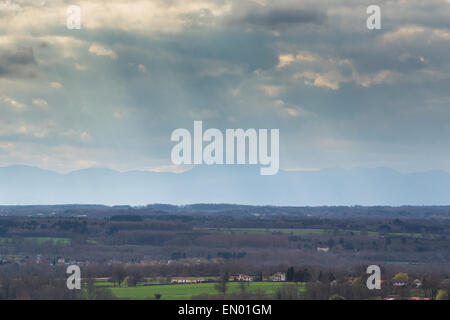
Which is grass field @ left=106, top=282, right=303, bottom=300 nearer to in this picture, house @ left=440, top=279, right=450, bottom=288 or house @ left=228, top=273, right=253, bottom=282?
house @ left=228, top=273, right=253, bottom=282

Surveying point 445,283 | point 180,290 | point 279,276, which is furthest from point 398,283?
point 180,290

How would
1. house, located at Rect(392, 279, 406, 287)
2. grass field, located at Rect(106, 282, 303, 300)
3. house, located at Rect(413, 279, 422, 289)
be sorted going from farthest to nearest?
house, located at Rect(413, 279, 422, 289) → house, located at Rect(392, 279, 406, 287) → grass field, located at Rect(106, 282, 303, 300)

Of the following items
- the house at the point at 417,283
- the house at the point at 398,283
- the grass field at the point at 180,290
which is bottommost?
the grass field at the point at 180,290

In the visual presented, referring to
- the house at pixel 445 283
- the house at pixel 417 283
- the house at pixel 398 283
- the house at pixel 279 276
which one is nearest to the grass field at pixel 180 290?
the house at pixel 279 276

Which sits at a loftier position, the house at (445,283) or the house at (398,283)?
the house at (398,283)

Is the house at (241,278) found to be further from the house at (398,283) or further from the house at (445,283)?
the house at (445,283)

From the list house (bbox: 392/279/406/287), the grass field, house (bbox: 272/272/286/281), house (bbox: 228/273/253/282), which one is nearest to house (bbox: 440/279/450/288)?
house (bbox: 392/279/406/287)

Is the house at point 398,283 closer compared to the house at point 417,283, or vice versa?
the house at point 398,283
